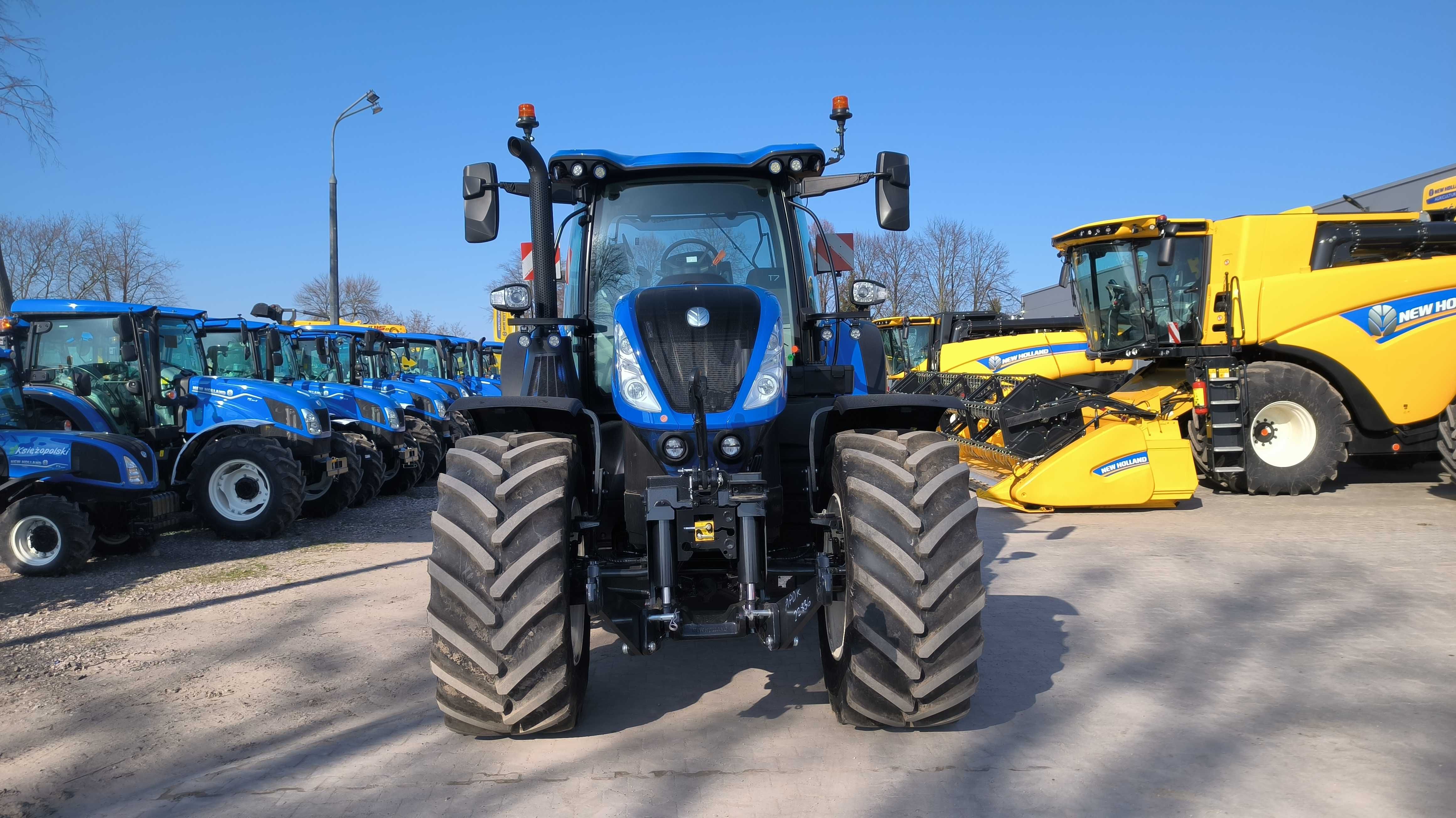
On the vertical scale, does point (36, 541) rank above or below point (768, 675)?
above

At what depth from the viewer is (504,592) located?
3.50 m

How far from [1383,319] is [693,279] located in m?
9.80

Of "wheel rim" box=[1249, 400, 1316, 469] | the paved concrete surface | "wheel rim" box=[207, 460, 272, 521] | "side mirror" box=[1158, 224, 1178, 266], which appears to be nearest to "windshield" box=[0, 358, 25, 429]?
"wheel rim" box=[207, 460, 272, 521]

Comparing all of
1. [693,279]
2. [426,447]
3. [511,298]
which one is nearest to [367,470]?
[426,447]

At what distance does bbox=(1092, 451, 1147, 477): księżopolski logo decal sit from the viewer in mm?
9828

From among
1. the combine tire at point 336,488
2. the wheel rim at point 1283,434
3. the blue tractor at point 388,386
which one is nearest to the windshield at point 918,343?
the wheel rim at point 1283,434

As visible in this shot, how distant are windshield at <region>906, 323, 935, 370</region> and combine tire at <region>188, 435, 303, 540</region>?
13866 millimetres

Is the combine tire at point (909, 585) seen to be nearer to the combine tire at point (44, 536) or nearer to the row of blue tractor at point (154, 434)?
the row of blue tractor at point (154, 434)

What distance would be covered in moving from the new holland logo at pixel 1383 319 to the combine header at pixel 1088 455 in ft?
6.80

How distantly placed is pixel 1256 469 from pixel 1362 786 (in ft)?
27.8

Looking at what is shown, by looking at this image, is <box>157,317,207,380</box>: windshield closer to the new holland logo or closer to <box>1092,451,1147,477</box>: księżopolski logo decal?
<box>1092,451,1147,477</box>: księżopolski logo decal

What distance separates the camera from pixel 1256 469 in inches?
431

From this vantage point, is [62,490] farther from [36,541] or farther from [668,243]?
[668,243]

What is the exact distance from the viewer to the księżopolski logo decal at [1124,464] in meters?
9.83
